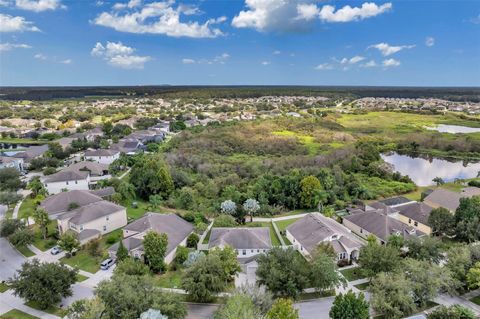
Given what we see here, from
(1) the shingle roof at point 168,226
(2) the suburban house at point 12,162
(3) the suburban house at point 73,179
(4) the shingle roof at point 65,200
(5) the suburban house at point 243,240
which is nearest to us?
(5) the suburban house at point 243,240

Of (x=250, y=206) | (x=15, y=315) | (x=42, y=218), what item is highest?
(x=42, y=218)

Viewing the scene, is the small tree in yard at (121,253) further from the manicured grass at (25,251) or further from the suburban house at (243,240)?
the manicured grass at (25,251)

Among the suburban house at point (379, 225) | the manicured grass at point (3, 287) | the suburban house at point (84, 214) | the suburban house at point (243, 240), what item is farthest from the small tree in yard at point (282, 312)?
the suburban house at point (84, 214)

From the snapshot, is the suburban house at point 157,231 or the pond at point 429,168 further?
the pond at point 429,168

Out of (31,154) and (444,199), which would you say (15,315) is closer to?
(444,199)

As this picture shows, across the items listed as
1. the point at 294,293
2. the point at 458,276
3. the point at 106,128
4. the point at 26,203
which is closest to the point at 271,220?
the point at 294,293

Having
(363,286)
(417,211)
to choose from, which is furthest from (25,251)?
(417,211)

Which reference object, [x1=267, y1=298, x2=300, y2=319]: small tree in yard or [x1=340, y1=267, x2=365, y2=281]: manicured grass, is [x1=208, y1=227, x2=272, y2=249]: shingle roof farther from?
[x1=267, y1=298, x2=300, y2=319]: small tree in yard
